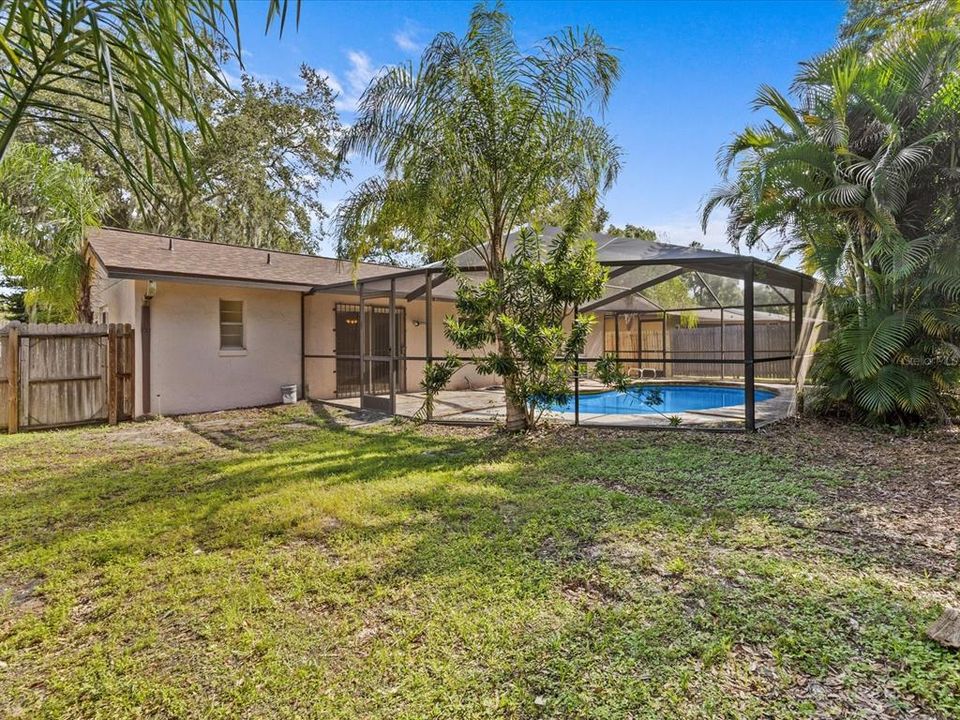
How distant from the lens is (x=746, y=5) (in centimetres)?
958

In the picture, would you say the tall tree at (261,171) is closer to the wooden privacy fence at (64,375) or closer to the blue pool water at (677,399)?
the wooden privacy fence at (64,375)

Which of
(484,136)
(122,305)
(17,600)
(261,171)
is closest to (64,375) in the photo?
(122,305)

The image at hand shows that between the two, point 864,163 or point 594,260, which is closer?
point 594,260

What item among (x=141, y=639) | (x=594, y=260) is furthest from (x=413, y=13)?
(x=141, y=639)

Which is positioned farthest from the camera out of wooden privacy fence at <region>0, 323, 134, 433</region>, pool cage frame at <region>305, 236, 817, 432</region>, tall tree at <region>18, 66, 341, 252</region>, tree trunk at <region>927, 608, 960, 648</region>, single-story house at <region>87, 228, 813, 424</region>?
tall tree at <region>18, 66, 341, 252</region>

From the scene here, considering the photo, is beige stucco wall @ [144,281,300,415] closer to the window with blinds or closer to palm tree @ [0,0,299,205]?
the window with blinds

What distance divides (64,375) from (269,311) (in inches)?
153

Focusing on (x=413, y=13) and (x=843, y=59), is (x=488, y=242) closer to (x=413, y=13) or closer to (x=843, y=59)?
(x=413, y=13)

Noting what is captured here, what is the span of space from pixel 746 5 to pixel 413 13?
632cm

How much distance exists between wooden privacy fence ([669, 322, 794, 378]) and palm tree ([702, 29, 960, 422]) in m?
7.20

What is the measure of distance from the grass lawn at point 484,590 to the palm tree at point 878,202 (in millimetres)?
2319

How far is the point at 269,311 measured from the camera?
11500 millimetres

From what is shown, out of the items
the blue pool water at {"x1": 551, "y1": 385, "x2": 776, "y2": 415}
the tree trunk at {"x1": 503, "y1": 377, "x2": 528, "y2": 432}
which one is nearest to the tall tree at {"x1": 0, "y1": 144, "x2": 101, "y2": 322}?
the tree trunk at {"x1": 503, "y1": 377, "x2": 528, "y2": 432}

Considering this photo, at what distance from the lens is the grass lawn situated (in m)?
2.26
